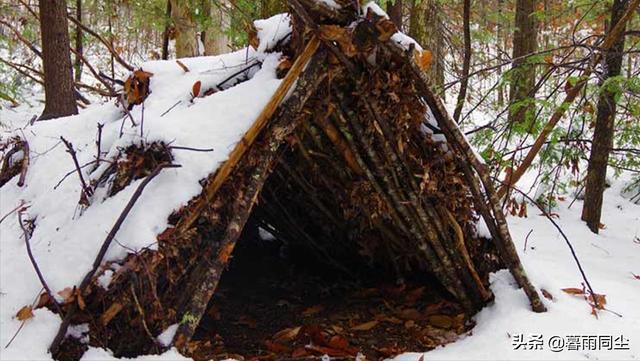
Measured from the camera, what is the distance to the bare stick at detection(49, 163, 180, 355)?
2314 mm

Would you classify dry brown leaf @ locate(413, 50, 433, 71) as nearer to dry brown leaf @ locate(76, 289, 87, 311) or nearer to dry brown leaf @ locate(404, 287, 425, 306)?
dry brown leaf @ locate(404, 287, 425, 306)

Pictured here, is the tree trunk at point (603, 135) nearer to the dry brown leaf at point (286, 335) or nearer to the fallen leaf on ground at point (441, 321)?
the fallen leaf on ground at point (441, 321)

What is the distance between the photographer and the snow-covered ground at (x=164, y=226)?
249 cm

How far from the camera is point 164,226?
8.23ft

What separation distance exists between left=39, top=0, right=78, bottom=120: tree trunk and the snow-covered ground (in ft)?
5.27

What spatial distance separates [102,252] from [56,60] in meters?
3.78

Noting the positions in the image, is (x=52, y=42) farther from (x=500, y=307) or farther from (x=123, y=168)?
(x=500, y=307)

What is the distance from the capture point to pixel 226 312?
390 centimetres

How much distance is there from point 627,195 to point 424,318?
6230 millimetres

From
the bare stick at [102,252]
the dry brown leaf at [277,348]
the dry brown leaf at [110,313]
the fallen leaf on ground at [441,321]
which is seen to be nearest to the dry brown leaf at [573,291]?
the fallen leaf on ground at [441,321]

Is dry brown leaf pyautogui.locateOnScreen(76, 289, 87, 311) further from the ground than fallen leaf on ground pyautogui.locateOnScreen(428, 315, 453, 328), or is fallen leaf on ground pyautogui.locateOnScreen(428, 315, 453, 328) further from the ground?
dry brown leaf pyautogui.locateOnScreen(76, 289, 87, 311)

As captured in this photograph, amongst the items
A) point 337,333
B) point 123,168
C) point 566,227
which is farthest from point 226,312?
point 566,227

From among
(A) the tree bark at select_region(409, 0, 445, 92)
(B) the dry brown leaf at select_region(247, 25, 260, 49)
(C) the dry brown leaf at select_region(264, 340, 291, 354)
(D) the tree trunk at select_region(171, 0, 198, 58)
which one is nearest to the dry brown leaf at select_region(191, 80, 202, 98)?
(B) the dry brown leaf at select_region(247, 25, 260, 49)

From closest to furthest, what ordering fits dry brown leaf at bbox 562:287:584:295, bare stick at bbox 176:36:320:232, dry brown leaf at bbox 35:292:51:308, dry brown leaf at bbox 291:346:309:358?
dry brown leaf at bbox 35:292:51:308 → bare stick at bbox 176:36:320:232 → dry brown leaf at bbox 291:346:309:358 → dry brown leaf at bbox 562:287:584:295
